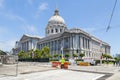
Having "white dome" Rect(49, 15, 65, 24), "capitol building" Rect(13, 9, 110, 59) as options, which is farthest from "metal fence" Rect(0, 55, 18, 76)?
"white dome" Rect(49, 15, 65, 24)

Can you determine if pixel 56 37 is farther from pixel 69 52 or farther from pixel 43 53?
pixel 43 53

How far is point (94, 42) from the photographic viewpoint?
166 meters

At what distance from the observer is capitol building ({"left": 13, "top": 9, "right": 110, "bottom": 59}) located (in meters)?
137

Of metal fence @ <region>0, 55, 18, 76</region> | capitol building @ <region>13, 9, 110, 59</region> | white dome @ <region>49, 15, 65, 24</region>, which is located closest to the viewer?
metal fence @ <region>0, 55, 18, 76</region>

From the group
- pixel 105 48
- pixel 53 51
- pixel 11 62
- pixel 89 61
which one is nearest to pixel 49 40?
pixel 53 51

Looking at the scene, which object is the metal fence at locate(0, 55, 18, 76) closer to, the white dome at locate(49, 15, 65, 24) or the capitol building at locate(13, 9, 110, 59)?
the capitol building at locate(13, 9, 110, 59)

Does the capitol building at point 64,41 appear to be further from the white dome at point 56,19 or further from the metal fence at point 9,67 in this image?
the metal fence at point 9,67

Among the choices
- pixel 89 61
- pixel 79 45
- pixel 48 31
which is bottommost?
pixel 89 61

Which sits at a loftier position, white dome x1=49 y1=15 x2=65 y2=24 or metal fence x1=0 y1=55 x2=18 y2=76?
white dome x1=49 y1=15 x2=65 y2=24

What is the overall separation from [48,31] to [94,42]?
38.2 metres

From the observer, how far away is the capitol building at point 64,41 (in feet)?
449

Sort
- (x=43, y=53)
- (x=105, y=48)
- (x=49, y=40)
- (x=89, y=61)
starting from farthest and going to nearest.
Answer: (x=105, y=48), (x=49, y=40), (x=43, y=53), (x=89, y=61)

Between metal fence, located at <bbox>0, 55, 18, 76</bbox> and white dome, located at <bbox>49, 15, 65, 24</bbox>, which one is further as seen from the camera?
white dome, located at <bbox>49, 15, 65, 24</bbox>

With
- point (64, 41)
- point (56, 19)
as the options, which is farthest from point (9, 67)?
point (56, 19)
